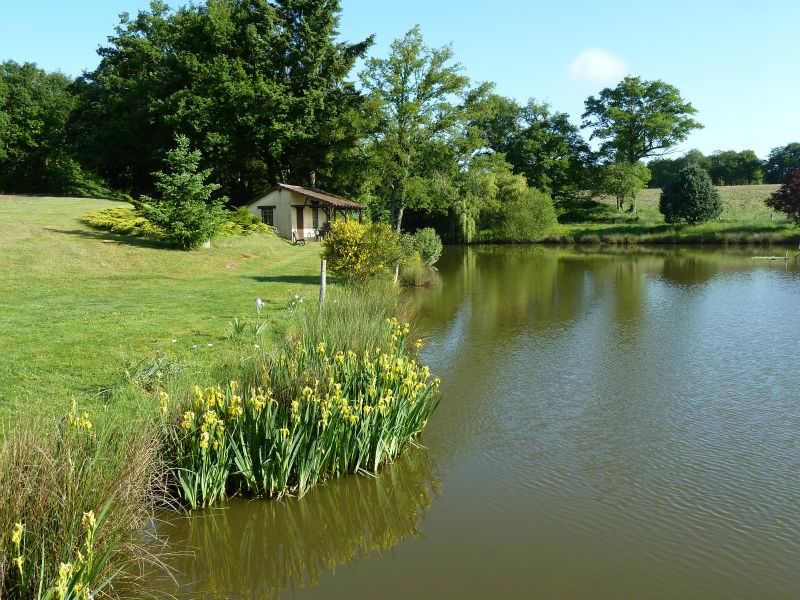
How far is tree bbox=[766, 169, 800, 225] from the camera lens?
50219 millimetres

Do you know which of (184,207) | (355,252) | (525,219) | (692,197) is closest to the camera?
(355,252)

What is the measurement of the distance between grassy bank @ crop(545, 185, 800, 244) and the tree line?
5.60 metres

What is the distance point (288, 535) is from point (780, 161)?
330 ft

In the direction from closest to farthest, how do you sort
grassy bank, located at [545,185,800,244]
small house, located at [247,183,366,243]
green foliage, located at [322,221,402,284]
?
1. green foliage, located at [322,221,402,284]
2. small house, located at [247,183,366,243]
3. grassy bank, located at [545,185,800,244]

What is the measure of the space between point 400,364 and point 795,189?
175ft

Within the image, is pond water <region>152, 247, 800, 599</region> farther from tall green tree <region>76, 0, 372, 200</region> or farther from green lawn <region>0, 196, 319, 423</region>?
tall green tree <region>76, 0, 372, 200</region>

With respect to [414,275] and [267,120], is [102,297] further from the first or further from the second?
[267,120]

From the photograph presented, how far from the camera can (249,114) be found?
41500 mm

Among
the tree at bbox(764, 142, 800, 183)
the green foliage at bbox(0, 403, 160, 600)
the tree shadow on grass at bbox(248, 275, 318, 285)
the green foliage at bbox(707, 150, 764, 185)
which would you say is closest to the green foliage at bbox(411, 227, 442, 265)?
the tree shadow on grass at bbox(248, 275, 318, 285)

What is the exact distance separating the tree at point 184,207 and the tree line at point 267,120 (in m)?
17.2

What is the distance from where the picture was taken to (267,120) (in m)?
42.2

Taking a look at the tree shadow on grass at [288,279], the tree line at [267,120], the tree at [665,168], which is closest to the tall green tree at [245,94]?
the tree line at [267,120]

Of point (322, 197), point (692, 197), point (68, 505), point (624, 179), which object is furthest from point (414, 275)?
point (624, 179)

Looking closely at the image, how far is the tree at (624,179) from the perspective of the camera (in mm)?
61031
